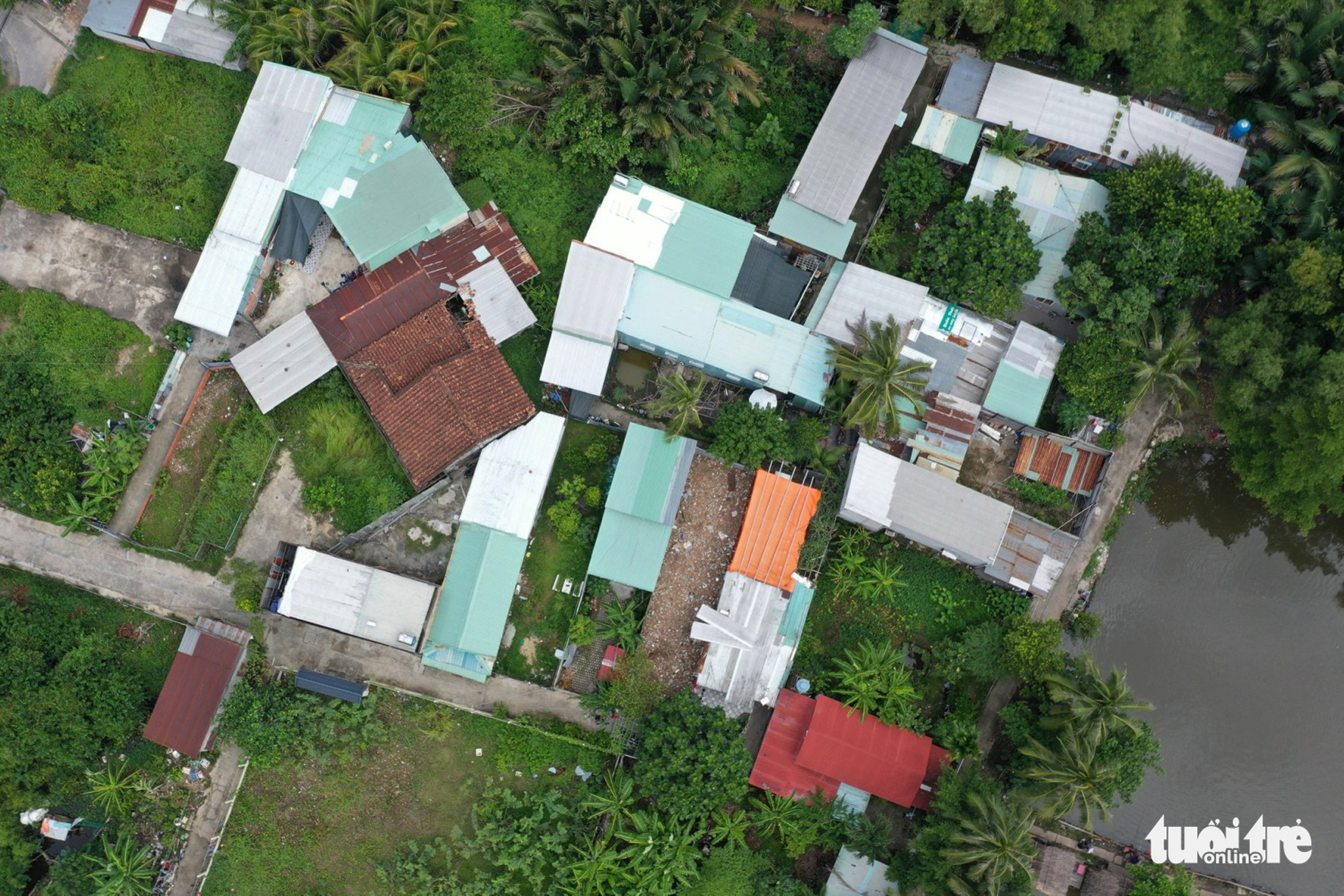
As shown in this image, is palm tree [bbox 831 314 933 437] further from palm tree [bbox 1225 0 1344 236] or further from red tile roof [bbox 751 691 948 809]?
palm tree [bbox 1225 0 1344 236]

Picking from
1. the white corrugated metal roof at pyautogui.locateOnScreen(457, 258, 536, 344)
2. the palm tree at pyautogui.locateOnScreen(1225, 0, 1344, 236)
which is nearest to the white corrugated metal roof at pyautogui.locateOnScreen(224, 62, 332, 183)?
the white corrugated metal roof at pyautogui.locateOnScreen(457, 258, 536, 344)

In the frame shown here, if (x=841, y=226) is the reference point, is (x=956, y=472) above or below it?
below

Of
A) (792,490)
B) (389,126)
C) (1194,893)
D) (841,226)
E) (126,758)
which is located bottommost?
(126,758)

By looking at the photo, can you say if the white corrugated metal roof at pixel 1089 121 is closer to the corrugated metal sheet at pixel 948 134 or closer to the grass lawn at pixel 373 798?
the corrugated metal sheet at pixel 948 134

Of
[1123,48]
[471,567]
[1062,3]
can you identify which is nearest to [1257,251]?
[1123,48]

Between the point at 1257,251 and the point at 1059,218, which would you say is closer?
the point at 1257,251

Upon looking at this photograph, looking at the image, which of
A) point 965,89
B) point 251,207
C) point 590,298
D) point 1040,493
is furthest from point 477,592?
point 965,89

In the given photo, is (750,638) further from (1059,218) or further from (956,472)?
(1059,218)
